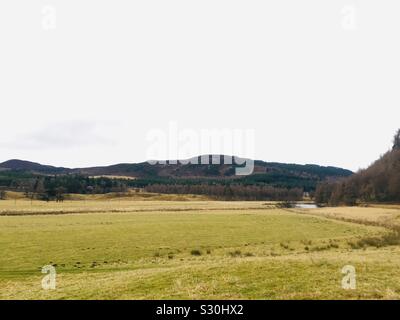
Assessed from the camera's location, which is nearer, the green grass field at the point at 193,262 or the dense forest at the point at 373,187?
the green grass field at the point at 193,262

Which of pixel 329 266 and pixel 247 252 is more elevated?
pixel 329 266

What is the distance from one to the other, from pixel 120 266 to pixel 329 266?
1931 cm

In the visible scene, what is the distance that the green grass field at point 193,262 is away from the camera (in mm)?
18750

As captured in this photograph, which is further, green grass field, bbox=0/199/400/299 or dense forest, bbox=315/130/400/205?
dense forest, bbox=315/130/400/205

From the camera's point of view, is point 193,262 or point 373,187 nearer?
point 193,262

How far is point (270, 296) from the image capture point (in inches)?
683

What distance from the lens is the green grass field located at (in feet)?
61.5

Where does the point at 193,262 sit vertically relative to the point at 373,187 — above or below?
below

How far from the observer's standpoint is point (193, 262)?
34.1 meters

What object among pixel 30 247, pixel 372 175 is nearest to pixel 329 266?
pixel 30 247

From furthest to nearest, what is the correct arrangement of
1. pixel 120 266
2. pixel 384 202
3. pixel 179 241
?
pixel 384 202 → pixel 179 241 → pixel 120 266
